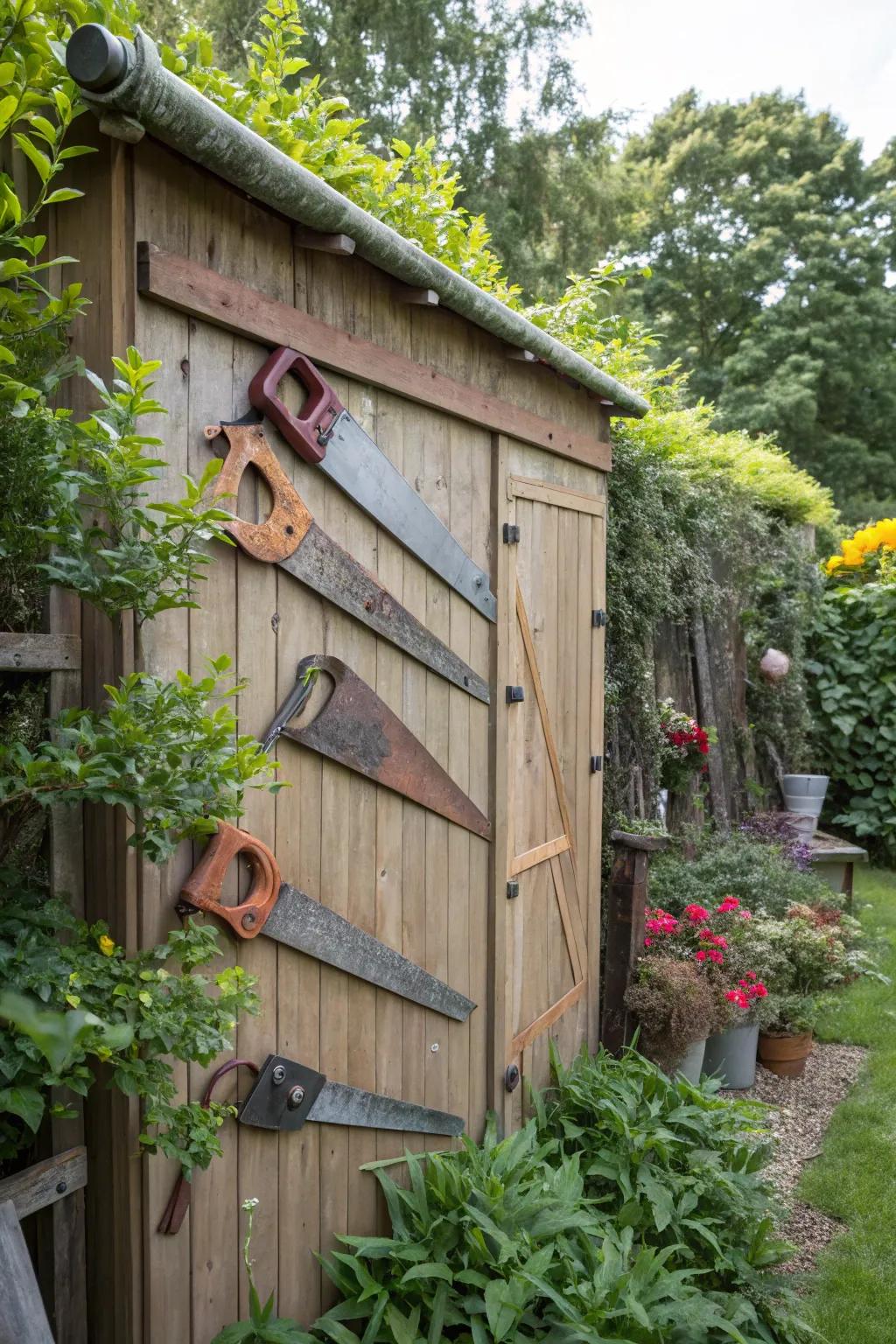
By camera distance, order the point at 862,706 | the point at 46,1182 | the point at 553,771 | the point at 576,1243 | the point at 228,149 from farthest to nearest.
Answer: the point at 862,706 → the point at 553,771 → the point at 576,1243 → the point at 228,149 → the point at 46,1182

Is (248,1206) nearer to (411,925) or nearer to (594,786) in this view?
(411,925)

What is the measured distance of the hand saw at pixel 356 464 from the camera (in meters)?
2.25

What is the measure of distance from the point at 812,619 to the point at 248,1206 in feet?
24.2

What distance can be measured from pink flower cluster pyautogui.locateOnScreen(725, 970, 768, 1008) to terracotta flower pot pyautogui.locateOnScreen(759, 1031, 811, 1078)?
1.31ft

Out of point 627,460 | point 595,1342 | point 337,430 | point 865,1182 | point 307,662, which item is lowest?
point 865,1182

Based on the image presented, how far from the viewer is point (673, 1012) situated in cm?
405

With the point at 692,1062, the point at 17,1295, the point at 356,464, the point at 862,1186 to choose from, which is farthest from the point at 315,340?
the point at 862,1186

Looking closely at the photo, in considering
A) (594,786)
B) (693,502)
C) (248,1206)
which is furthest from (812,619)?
(248,1206)

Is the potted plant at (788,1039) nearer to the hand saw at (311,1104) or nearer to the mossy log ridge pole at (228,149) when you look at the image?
the hand saw at (311,1104)

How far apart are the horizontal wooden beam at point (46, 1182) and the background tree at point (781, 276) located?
61.1ft

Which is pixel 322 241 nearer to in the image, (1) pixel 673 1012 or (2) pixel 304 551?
(2) pixel 304 551

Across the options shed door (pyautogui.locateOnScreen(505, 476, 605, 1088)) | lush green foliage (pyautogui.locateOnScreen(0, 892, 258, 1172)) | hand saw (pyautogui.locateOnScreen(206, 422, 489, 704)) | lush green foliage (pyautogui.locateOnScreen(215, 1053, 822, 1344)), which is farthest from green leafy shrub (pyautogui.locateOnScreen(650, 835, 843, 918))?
lush green foliage (pyautogui.locateOnScreen(0, 892, 258, 1172))

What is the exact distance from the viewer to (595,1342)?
2.42 m

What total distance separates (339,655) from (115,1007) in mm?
1063
